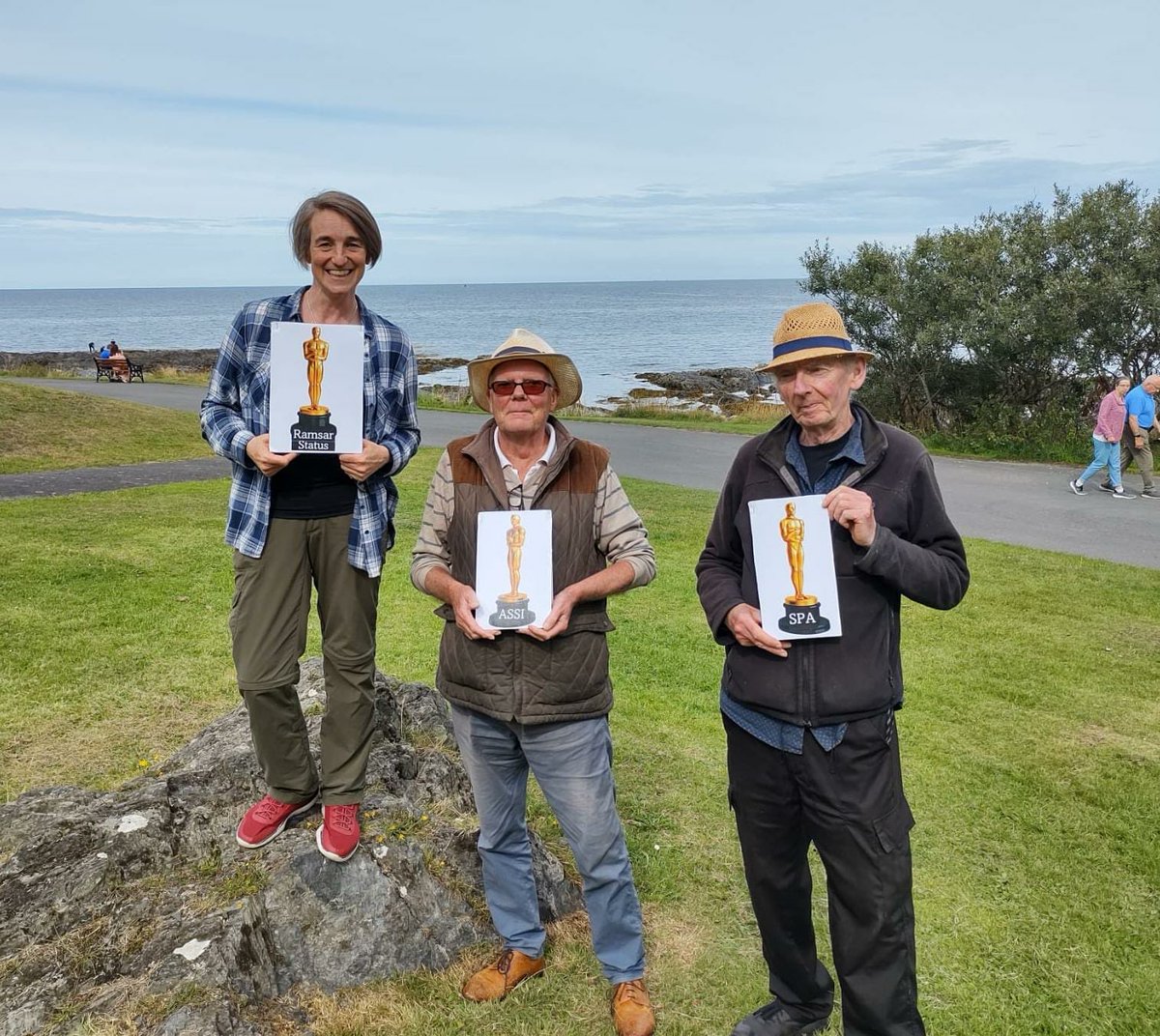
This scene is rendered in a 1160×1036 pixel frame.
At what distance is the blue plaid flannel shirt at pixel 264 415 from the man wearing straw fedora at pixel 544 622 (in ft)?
1.06

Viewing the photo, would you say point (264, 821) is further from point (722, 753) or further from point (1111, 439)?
point (1111, 439)

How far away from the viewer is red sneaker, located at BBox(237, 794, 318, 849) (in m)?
3.68

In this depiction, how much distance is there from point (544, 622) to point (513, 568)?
207 mm

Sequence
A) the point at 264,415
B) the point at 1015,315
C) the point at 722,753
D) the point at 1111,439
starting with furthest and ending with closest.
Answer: the point at 1015,315 < the point at 1111,439 < the point at 722,753 < the point at 264,415

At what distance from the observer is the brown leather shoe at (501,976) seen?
346 centimetres

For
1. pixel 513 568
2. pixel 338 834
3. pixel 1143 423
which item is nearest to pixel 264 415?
pixel 513 568

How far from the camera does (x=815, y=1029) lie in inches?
133

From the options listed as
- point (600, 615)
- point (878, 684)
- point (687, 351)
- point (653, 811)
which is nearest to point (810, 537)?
point (878, 684)

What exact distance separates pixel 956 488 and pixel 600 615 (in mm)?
13568

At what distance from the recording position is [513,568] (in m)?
3.01

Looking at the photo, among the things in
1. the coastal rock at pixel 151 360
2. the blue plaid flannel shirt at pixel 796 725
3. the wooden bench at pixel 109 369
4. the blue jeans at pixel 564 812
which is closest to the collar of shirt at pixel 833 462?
the blue plaid flannel shirt at pixel 796 725

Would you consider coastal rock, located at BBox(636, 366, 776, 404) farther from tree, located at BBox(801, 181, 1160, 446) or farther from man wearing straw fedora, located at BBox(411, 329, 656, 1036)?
man wearing straw fedora, located at BBox(411, 329, 656, 1036)

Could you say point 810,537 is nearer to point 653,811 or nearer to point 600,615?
point 600,615

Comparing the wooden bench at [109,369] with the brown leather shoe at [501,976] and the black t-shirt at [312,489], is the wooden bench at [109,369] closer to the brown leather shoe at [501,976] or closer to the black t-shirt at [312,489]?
the black t-shirt at [312,489]
